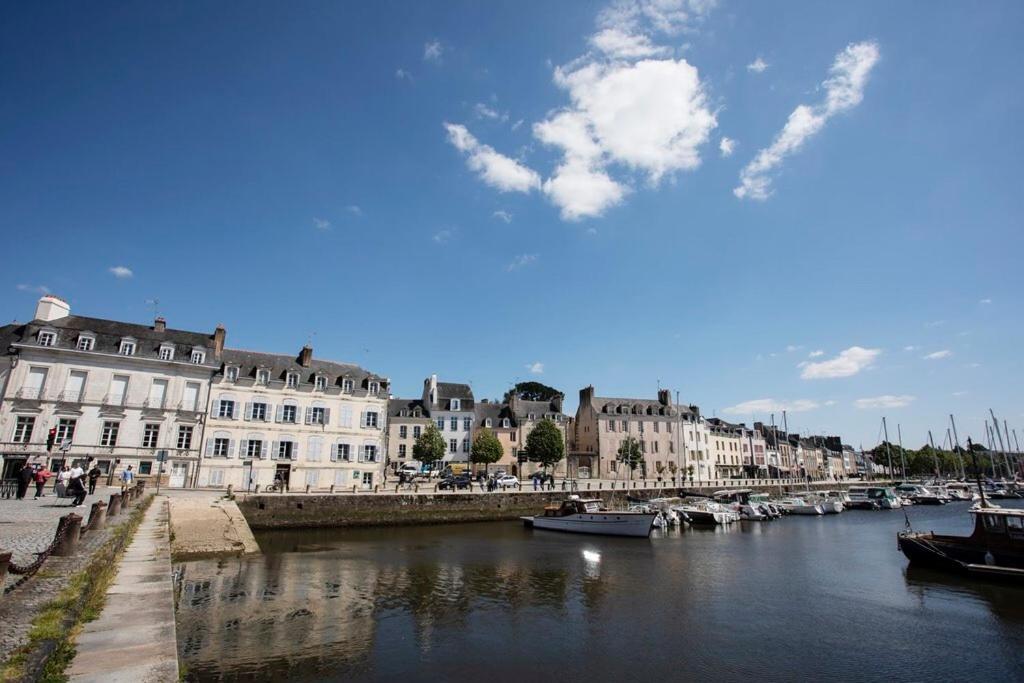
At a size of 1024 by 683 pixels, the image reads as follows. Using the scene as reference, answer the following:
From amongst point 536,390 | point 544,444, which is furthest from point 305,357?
point 536,390

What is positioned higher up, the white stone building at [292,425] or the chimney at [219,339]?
the chimney at [219,339]

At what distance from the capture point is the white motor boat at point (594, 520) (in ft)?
108

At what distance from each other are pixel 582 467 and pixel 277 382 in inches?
1521

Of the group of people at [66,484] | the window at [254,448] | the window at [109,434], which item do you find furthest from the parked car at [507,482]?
the group of people at [66,484]

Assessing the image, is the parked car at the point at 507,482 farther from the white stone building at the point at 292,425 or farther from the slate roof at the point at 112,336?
the slate roof at the point at 112,336

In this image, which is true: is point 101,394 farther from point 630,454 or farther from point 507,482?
point 630,454

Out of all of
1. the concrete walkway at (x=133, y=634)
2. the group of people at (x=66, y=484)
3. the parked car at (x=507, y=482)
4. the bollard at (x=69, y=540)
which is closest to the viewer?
the concrete walkway at (x=133, y=634)

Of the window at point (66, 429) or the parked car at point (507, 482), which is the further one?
the parked car at point (507, 482)

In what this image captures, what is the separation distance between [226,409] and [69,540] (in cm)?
3198

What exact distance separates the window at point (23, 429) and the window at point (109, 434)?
3.66 m

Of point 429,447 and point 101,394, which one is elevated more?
point 101,394

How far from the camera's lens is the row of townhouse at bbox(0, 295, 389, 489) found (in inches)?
1373

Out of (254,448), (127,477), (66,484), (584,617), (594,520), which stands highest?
(254,448)

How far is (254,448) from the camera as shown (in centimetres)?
4016
